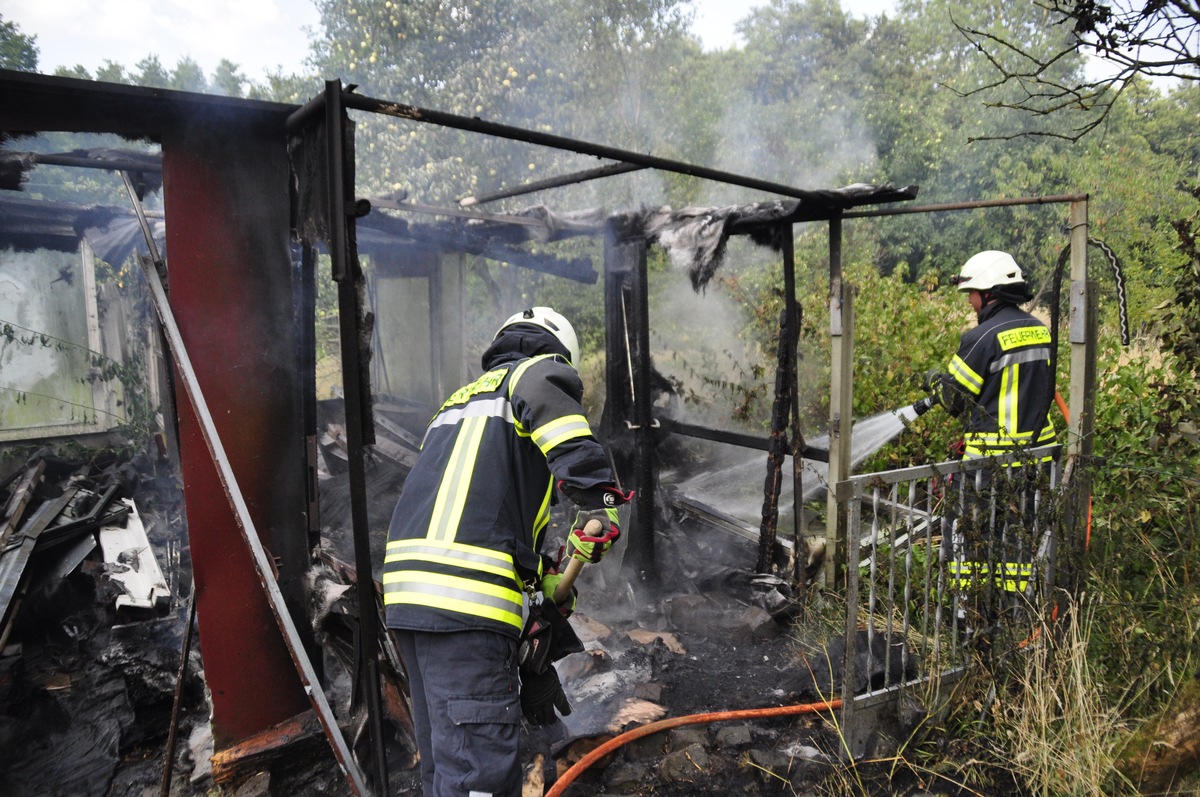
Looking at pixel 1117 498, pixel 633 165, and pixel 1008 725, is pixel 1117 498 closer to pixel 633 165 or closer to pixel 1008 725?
pixel 1008 725

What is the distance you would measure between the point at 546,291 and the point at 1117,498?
9.67 metres

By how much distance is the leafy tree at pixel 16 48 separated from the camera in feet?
31.0

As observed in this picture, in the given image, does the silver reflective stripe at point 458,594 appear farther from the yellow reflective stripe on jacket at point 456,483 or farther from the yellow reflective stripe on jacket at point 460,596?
the yellow reflective stripe on jacket at point 456,483

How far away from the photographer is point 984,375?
14.5ft

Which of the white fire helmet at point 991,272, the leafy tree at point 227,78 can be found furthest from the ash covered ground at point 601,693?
the leafy tree at point 227,78

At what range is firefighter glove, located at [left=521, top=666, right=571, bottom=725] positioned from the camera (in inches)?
113

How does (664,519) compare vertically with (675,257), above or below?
below

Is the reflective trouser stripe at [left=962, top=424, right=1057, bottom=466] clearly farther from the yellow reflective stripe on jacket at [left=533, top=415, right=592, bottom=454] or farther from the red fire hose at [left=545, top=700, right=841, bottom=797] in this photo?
the yellow reflective stripe on jacket at [left=533, top=415, right=592, bottom=454]

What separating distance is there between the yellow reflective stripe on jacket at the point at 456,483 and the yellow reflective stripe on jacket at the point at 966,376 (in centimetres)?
325

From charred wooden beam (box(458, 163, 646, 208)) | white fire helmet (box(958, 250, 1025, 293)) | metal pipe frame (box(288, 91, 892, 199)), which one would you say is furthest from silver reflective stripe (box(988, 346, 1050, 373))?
charred wooden beam (box(458, 163, 646, 208))

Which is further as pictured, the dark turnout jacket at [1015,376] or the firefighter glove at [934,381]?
the firefighter glove at [934,381]

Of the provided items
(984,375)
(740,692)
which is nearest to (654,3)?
(984,375)

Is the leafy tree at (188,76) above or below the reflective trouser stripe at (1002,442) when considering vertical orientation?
above

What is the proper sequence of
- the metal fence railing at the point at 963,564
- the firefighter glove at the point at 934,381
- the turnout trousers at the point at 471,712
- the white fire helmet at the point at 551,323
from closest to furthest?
the turnout trousers at the point at 471,712 → the white fire helmet at the point at 551,323 → the metal fence railing at the point at 963,564 → the firefighter glove at the point at 934,381
